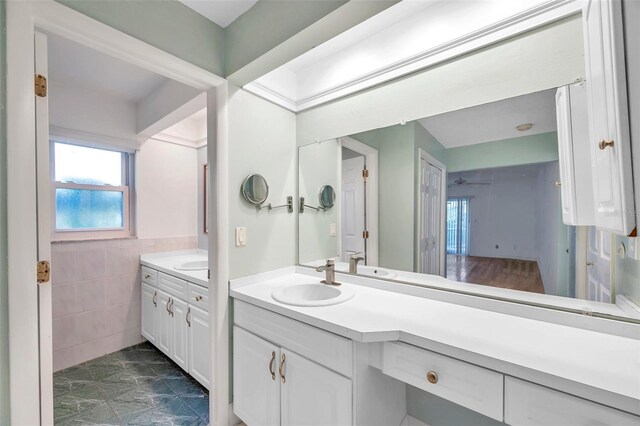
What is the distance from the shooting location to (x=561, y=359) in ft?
2.82

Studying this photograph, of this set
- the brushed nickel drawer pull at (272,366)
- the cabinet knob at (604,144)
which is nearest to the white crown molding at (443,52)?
the cabinet knob at (604,144)

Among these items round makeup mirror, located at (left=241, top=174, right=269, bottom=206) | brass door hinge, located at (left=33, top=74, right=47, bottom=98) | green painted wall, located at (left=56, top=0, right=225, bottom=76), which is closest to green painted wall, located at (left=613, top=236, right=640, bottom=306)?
round makeup mirror, located at (left=241, top=174, right=269, bottom=206)

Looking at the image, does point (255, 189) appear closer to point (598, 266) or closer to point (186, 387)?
point (186, 387)

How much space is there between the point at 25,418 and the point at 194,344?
40.2 inches

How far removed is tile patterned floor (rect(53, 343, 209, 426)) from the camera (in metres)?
1.75

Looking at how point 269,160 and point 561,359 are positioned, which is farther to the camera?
point 269,160

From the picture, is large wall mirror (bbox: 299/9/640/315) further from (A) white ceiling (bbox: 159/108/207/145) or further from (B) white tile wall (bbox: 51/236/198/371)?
(B) white tile wall (bbox: 51/236/198/371)

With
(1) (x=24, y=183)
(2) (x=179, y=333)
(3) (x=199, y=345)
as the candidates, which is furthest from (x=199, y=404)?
(1) (x=24, y=183)

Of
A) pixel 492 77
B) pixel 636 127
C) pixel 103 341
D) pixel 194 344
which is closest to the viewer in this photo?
pixel 636 127

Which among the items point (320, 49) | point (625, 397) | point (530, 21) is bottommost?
point (625, 397)

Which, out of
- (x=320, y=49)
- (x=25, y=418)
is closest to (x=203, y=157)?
(x=320, y=49)

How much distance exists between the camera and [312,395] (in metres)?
1.26

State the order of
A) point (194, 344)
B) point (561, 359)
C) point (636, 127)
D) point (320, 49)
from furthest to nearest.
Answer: point (194, 344) → point (320, 49) → point (561, 359) → point (636, 127)

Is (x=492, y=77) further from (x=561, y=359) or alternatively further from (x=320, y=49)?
(x=561, y=359)
